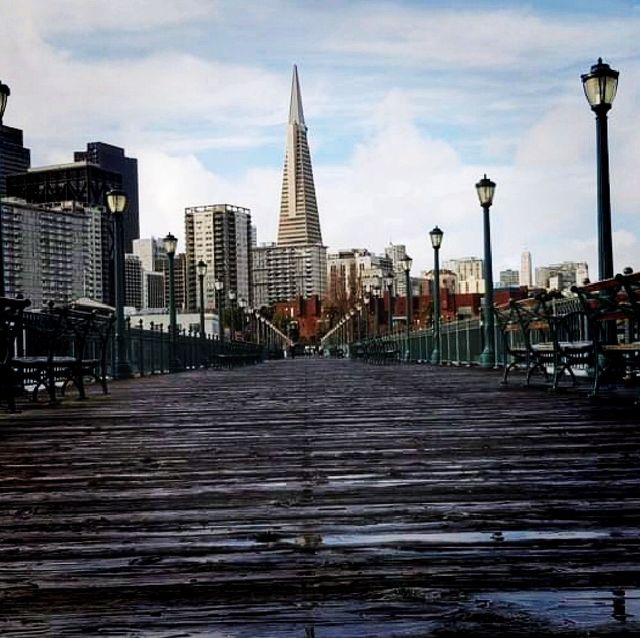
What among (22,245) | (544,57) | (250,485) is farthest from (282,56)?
(22,245)

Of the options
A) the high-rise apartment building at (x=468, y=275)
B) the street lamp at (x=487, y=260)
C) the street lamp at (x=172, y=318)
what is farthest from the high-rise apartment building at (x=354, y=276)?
the street lamp at (x=487, y=260)

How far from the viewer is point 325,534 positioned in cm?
289

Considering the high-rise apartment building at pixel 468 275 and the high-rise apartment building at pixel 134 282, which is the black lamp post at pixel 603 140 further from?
the high-rise apartment building at pixel 468 275

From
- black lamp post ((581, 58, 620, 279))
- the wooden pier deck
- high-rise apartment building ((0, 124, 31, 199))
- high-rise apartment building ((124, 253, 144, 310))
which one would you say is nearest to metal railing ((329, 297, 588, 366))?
black lamp post ((581, 58, 620, 279))

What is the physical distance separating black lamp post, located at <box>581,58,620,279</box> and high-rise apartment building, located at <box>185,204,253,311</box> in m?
137

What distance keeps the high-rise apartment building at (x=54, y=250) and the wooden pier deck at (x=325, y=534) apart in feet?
→ 290

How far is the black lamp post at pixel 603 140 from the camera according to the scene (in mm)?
11688

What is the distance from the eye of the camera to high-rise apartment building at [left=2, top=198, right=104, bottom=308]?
3739 inches

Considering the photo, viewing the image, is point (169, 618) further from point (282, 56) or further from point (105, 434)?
point (282, 56)

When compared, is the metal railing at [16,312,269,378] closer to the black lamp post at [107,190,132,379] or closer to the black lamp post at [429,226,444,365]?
the black lamp post at [107,190,132,379]

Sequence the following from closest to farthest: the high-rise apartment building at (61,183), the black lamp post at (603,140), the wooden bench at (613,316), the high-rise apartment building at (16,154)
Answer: the wooden bench at (613,316), the black lamp post at (603,140), the high-rise apartment building at (16,154), the high-rise apartment building at (61,183)

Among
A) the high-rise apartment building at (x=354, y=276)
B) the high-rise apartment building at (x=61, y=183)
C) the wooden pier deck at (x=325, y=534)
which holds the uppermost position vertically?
the high-rise apartment building at (x=61, y=183)

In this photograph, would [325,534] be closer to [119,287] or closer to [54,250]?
[119,287]

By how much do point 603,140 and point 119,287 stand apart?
11969 millimetres
